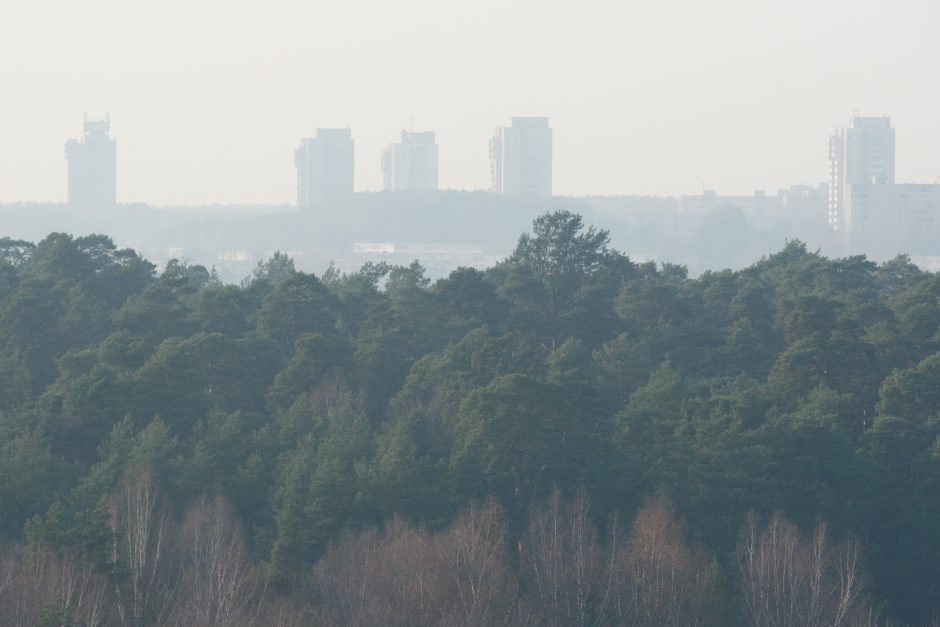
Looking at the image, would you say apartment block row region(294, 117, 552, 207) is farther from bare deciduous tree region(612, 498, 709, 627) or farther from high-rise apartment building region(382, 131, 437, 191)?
bare deciduous tree region(612, 498, 709, 627)

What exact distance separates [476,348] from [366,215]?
108 meters

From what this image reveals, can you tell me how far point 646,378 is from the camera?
93.9ft

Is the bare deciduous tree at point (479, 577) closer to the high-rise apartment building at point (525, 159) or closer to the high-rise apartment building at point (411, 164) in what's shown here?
the high-rise apartment building at point (525, 159)

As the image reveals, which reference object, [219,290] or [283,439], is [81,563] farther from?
[219,290]

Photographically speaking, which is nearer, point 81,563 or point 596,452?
point 81,563

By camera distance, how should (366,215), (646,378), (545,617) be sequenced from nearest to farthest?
(545,617)
(646,378)
(366,215)

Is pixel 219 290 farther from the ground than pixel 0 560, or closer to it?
farther from the ground

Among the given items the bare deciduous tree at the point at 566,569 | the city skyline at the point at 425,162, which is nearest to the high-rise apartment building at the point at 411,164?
the city skyline at the point at 425,162

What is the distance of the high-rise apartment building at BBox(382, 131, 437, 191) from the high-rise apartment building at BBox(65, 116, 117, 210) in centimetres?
3093

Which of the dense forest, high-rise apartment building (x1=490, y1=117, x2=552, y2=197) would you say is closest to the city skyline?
high-rise apartment building (x1=490, y1=117, x2=552, y2=197)

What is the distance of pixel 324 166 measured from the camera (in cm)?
15550

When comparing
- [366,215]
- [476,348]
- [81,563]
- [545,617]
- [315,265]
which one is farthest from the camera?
[366,215]

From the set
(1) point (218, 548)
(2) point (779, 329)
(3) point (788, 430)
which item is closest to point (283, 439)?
(1) point (218, 548)

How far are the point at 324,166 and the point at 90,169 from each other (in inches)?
1086
